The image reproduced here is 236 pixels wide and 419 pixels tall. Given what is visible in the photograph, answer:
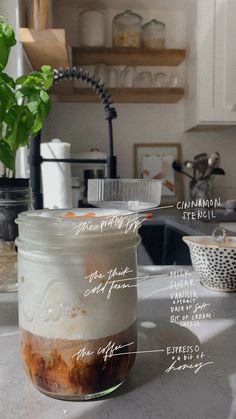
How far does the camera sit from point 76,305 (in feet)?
0.77

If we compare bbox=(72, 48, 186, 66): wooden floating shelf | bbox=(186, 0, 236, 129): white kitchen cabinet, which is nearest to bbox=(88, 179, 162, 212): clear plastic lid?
bbox=(186, 0, 236, 129): white kitchen cabinet

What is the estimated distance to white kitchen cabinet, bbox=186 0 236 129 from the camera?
61.7 inches

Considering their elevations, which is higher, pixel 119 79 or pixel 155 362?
pixel 119 79

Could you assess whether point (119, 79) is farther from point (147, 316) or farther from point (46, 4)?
point (147, 316)

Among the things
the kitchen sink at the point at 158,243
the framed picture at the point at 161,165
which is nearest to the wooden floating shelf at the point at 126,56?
the framed picture at the point at 161,165

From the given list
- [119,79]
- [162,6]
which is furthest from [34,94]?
[162,6]

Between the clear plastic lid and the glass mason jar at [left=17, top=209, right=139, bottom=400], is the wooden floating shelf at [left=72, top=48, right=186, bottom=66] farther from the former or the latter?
the glass mason jar at [left=17, top=209, right=139, bottom=400]

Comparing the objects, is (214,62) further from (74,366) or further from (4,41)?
(74,366)

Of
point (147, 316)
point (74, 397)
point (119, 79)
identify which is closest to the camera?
point (74, 397)

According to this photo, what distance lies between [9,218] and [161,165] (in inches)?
57.2

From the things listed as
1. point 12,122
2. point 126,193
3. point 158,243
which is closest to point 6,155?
point 12,122

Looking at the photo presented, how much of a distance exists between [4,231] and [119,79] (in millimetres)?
1413

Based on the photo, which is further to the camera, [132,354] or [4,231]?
[4,231]

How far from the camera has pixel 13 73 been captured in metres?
1.22
